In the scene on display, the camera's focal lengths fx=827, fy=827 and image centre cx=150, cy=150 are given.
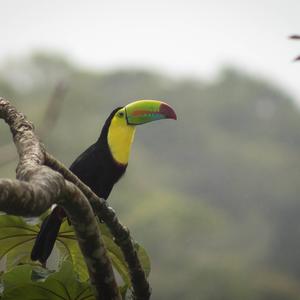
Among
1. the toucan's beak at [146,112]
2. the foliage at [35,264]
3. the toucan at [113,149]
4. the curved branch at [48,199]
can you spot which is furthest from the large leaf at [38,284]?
the toucan at [113,149]

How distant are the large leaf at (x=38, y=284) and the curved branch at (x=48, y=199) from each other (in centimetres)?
15

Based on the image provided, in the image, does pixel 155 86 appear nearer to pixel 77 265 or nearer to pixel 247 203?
pixel 247 203

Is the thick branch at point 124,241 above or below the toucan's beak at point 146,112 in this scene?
above

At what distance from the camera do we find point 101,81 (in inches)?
2076

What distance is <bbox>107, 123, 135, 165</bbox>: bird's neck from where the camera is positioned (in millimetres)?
4566

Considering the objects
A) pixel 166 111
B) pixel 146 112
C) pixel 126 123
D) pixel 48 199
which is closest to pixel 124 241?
pixel 48 199

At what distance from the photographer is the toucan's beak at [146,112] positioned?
4391mm

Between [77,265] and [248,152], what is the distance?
45864 millimetres

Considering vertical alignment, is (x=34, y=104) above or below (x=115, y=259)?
below

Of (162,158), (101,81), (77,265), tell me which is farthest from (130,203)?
(77,265)

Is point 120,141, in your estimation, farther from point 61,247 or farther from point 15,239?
point 15,239

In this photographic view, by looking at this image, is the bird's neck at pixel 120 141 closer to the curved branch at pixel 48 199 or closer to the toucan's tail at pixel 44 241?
the toucan's tail at pixel 44 241

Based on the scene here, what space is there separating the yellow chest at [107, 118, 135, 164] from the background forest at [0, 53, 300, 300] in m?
21.3

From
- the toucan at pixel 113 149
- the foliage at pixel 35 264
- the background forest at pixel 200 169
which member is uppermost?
the foliage at pixel 35 264
